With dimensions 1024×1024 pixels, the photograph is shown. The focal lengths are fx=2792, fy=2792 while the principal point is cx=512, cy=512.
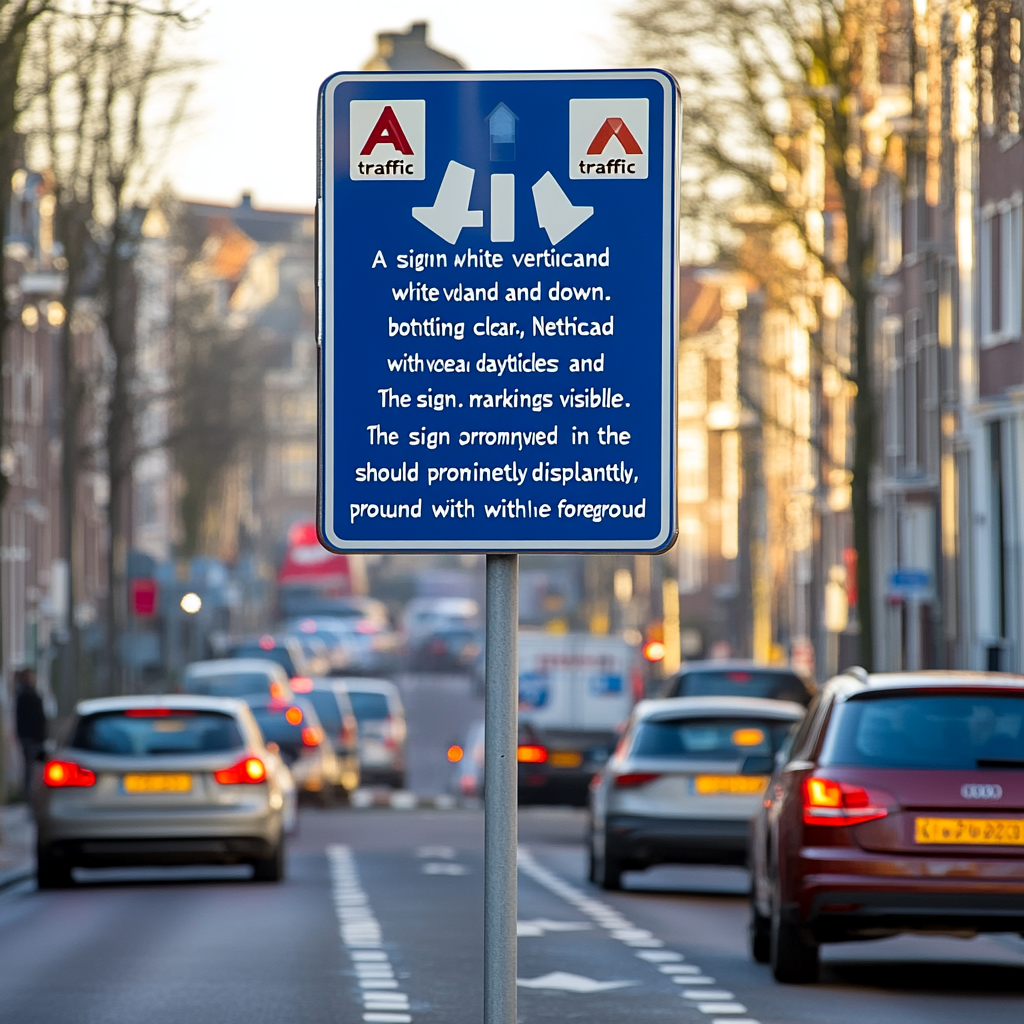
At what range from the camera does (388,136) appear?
A: 618 centimetres

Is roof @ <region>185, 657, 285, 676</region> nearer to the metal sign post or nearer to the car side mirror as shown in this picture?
the car side mirror

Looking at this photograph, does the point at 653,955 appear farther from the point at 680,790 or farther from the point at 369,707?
the point at 369,707

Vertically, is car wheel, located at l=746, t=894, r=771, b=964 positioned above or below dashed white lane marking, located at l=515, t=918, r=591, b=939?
above

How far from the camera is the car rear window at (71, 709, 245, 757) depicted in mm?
20516

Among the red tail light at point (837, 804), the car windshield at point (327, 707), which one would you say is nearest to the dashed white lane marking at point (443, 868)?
the red tail light at point (837, 804)

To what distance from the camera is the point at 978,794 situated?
12.5 meters

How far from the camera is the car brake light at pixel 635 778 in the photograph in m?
20.2

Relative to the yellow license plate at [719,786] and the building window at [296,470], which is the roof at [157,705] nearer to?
the yellow license plate at [719,786]

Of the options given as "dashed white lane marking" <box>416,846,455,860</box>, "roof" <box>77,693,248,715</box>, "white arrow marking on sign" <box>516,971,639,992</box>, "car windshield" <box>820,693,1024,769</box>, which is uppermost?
"car windshield" <box>820,693,1024,769</box>

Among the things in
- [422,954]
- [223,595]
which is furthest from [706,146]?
[223,595]

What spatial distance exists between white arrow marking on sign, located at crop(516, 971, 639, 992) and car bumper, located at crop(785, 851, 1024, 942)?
1.14 metres

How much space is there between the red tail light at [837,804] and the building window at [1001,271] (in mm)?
26569

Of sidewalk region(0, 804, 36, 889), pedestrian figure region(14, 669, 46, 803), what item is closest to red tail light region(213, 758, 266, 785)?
sidewalk region(0, 804, 36, 889)

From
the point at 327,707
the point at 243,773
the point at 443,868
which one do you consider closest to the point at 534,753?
the point at 327,707
